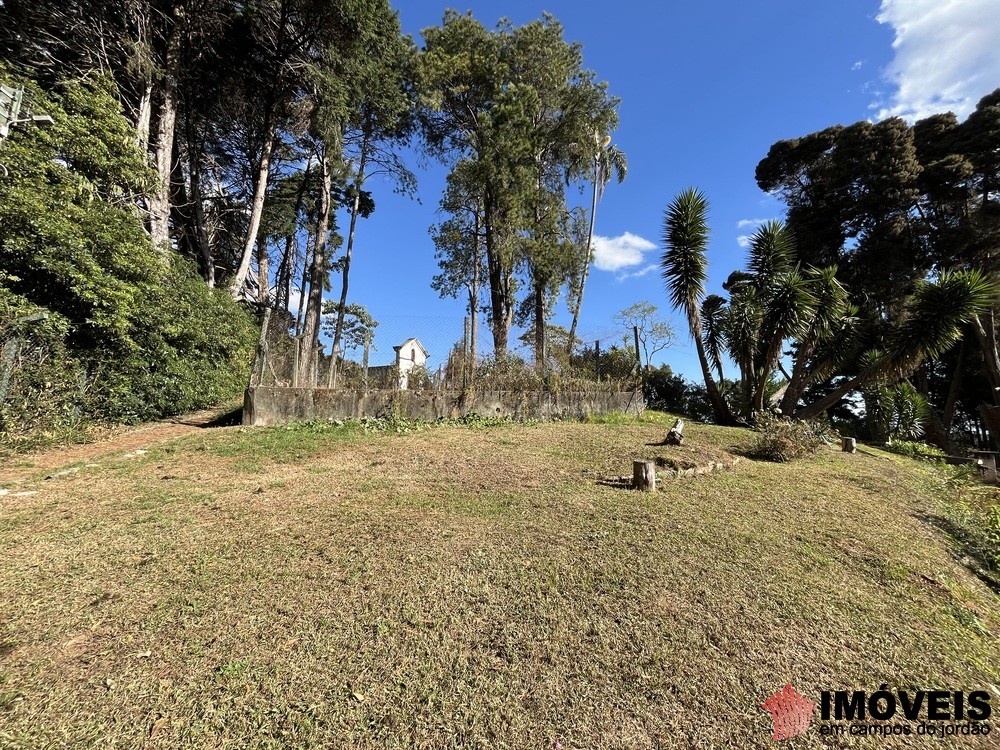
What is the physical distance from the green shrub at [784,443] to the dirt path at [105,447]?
884 cm

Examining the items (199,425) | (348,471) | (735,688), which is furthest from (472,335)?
(735,688)

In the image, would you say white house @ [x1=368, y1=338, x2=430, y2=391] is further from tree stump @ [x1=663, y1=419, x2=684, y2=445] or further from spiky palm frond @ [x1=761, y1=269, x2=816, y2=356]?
spiky palm frond @ [x1=761, y1=269, x2=816, y2=356]

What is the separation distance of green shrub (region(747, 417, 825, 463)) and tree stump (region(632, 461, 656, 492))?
3107 millimetres

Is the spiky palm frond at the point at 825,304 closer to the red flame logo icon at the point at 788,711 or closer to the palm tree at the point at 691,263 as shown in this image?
the palm tree at the point at 691,263

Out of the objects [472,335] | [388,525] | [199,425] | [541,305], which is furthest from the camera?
[541,305]

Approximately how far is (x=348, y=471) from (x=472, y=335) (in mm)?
4116

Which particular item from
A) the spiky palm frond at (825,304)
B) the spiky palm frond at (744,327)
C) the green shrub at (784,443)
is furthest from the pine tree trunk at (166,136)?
the spiky palm frond at (825,304)

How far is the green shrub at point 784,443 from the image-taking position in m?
5.84

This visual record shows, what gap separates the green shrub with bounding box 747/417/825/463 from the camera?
5.84m

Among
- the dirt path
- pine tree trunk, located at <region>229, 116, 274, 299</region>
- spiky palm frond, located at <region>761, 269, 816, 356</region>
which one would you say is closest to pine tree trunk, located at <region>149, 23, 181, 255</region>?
pine tree trunk, located at <region>229, 116, 274, 299</region>

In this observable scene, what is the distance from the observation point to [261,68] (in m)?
10.7

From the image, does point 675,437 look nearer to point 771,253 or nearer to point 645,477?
point 645,477

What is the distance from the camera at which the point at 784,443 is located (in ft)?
19.1

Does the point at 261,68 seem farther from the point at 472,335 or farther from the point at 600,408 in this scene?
the point at 600,408
